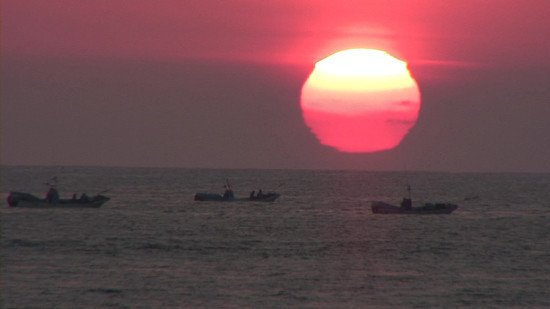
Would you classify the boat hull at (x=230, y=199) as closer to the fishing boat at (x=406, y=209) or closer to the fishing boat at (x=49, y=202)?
the fishing boat at (x=49, y=202)

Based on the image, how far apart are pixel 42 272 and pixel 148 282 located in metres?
6.61

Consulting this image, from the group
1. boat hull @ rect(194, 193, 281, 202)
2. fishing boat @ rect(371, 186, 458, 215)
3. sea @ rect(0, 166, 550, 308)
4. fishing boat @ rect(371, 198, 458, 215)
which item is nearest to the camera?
sea @ rect(0, 166, 550, 308)

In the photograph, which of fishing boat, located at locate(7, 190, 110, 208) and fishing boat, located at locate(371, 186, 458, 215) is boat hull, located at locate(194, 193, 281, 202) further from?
fishing boat, located at locate(371, 186, 458, 215)

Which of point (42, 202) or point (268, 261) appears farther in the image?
point (42, 202)

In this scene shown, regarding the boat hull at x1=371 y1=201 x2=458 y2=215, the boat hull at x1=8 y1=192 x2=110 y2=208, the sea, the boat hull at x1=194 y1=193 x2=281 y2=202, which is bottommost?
the sea

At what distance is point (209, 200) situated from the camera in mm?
145500

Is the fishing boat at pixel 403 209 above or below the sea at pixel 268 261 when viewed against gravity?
above

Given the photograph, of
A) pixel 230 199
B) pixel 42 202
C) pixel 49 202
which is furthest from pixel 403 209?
pixel 42 202

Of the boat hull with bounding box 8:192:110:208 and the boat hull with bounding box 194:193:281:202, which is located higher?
the boat hull with bounding box 194:193:281:202

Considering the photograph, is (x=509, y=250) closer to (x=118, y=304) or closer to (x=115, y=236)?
(x=115, y=236)

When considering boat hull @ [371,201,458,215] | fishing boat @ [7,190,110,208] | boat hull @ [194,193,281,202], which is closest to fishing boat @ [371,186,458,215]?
boat hull @ [371,201,458,215]

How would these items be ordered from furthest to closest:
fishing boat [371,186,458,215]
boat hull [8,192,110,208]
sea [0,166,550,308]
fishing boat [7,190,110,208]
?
fishing boat [371,186,458,215], boat hull [8,192,110,208], fishing boat [7,190,110,208], sea [0,166,550,308]

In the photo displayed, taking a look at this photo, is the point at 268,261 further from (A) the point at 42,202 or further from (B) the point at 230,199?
(B) the point at 230,199

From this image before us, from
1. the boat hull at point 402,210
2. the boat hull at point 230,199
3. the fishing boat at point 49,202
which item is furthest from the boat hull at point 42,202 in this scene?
the boat hull at point 402,210
